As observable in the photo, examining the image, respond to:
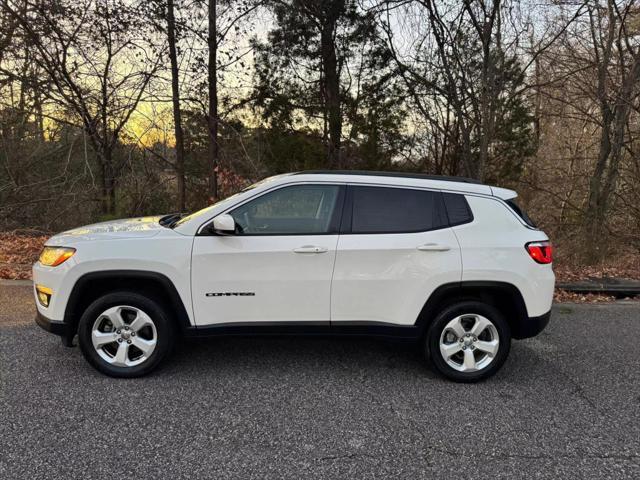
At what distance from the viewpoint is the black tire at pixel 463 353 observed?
3.70 m

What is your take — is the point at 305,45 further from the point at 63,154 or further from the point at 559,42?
the point at 63,154

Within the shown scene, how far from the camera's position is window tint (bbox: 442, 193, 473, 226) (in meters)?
3.70

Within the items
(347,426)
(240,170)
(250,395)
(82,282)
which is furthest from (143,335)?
(240,170)

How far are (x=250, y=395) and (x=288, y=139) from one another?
816cm

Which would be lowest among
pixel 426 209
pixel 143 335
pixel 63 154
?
pixel 143 335

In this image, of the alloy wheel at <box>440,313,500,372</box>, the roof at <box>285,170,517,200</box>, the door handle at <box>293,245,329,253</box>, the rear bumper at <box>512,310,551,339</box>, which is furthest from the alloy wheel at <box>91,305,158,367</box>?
the rear bumper at <box>512,310,551,339</box>

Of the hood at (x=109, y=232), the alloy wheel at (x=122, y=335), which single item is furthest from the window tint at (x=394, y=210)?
the alloy wheel at (x=122, y=335)

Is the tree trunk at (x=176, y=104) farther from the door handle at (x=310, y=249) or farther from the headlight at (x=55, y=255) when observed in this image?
the door handle at (x=310, y=249)

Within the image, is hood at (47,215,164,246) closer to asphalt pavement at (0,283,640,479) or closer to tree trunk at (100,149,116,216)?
asphalt pavement at (0,283,640,479)

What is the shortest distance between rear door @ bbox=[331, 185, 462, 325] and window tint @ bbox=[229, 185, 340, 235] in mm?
182

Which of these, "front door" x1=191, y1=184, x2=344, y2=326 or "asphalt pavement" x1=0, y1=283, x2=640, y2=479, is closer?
"asphalt pavement" x1=0, y1=283, x2=640, y2=479

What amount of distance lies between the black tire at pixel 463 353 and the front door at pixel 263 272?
90 centimetres

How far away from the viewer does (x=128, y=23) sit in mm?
9758

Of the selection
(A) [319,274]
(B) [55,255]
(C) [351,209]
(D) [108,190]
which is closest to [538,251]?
(C) [351,209]
